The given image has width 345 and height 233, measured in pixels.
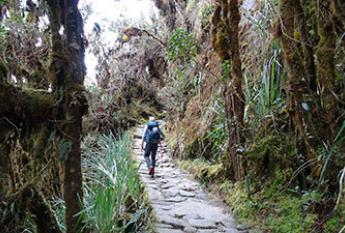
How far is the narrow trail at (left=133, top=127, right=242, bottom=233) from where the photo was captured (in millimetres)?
4906

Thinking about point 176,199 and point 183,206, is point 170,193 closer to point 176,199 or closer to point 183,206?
point 176,199

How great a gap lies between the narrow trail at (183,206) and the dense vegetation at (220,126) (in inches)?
7.7

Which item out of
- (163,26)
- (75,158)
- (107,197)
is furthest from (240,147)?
(163,26)

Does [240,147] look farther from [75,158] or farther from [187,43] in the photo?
[75,158]

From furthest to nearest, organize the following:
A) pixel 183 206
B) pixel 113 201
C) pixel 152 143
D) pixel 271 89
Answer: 1. pixel 152 143
2. pixel 183 206
3. pixel 271 89
4. pixel 113 201

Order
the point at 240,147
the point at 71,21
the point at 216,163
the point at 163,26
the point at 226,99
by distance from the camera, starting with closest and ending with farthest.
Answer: the point at 71,21, the point at 240,147, the point at 226,99, the point at 216,163, the point at 163,26

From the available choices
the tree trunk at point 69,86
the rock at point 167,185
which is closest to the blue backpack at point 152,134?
the rock at point 167,185

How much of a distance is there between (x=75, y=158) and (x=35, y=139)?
39 cm

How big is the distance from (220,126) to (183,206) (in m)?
1.86

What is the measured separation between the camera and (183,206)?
19.1 feet

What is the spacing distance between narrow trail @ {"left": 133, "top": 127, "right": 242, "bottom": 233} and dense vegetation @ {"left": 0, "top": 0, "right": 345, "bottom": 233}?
0.19m

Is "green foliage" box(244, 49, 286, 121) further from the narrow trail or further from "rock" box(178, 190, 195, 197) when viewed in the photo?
"rock" box(178, 190, 195, 197)

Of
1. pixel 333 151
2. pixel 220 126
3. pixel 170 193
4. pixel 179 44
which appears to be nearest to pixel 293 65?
pixel 333 151

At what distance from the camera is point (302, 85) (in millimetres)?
4359
